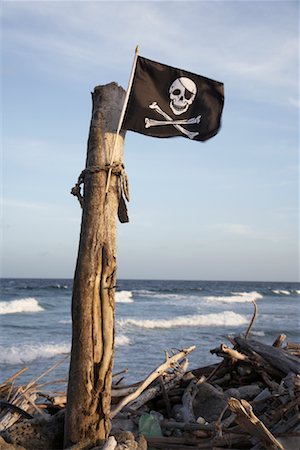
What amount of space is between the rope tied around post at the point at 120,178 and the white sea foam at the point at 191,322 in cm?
2132

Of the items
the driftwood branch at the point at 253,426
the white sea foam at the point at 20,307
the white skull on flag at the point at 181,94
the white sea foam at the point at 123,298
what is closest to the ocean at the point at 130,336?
the white sea foam at the point at 20,307

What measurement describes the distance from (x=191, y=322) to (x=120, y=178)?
24.4 m

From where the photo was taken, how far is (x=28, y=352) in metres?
18.2

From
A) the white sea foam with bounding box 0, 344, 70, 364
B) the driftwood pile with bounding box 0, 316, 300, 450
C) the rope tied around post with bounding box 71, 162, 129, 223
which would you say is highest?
the rope tied around post with bounding box 71, 162, 129, 223

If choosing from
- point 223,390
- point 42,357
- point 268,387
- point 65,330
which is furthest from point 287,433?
point 65,330

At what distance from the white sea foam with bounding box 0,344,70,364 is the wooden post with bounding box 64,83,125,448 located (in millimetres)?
11890

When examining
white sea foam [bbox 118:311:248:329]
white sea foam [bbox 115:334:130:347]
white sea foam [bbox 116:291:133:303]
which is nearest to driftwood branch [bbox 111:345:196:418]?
white sea foam [bbox 115:334:130:347]

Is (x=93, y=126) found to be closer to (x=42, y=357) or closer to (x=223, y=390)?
(x=223, y=390)

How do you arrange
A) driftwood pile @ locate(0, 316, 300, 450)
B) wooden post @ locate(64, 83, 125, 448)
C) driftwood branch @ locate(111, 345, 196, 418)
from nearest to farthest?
wooden post @ locate(64, 83, 125, 448) < driftwood pile @ locate(0, 316, 300, 450) < driftwood branch @ locate(111, 345, 196, 418)

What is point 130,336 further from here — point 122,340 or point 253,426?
point 253,426

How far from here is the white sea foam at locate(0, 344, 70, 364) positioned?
56.5ft

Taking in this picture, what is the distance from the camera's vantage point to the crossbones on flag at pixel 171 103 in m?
5.75

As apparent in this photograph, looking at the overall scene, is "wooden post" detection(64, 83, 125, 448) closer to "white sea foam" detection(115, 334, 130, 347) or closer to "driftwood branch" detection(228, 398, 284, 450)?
"driftwood branch" detection(228, 398, 284, 450)

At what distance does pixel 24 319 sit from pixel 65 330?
6224 mm
